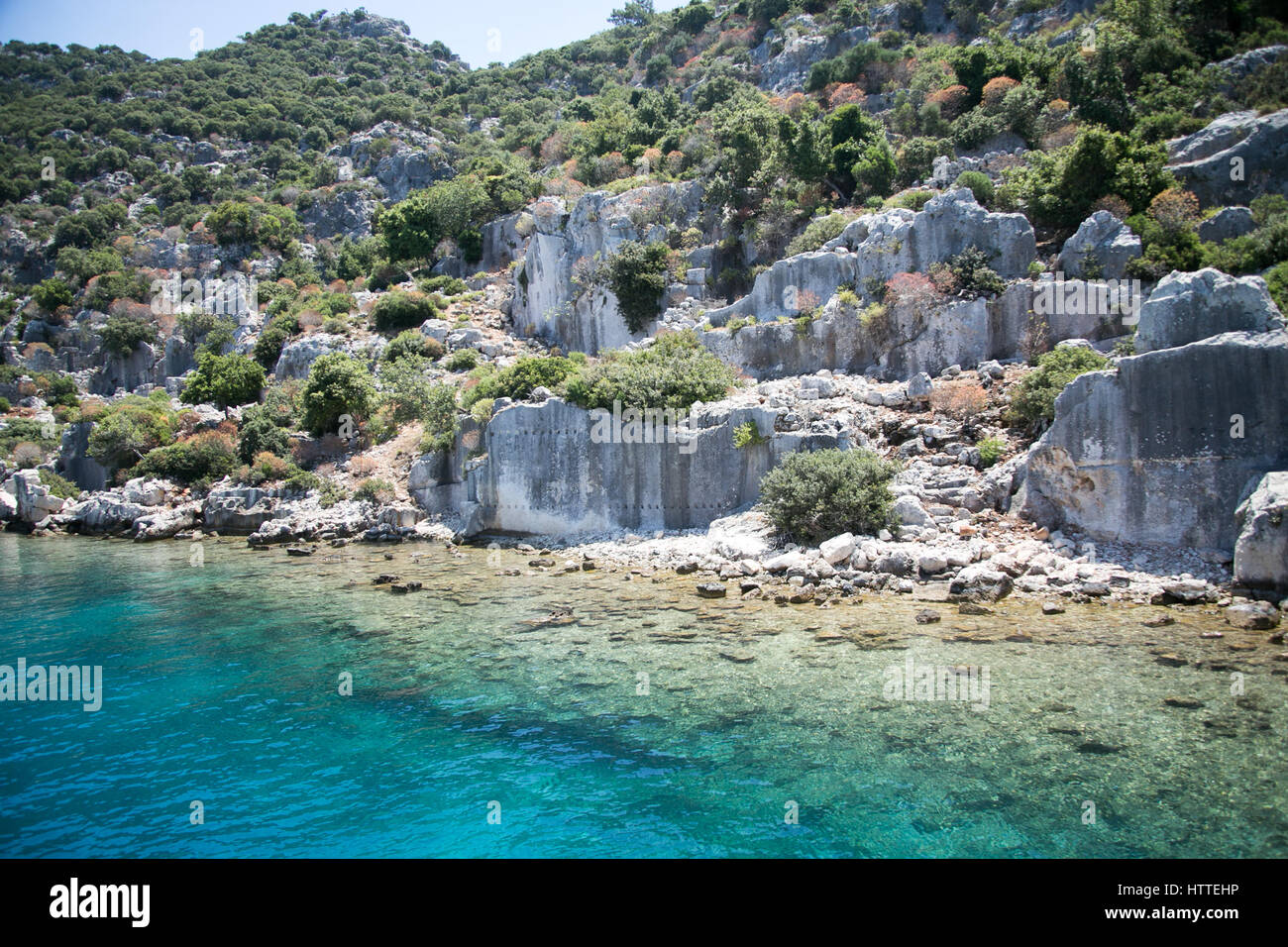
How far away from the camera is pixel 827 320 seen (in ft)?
81.5

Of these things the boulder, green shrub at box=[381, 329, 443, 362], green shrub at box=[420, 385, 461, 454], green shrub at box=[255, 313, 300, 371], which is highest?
green shrub at box=[255, 313, 300, 371]

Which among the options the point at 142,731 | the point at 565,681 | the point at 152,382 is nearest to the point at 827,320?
the point at 565,681

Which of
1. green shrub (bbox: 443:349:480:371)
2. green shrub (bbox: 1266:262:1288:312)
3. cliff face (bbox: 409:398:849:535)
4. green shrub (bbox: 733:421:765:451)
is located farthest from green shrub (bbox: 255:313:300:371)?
green shrub (bbox: 1266:262:1288:312)

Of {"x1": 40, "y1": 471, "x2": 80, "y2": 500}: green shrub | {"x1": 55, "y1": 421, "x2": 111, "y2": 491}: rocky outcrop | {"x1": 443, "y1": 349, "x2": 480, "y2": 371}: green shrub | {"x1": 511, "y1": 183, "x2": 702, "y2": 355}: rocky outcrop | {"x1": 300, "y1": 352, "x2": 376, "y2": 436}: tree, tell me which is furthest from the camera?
{"x1": 511, "y1": 183, "x2": 702, "y2": 355}: rocky outcrop

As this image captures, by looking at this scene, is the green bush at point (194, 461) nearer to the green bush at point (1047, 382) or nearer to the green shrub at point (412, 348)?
the green shrub at point (412, 348)

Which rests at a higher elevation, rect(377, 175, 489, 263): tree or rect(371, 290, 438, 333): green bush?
rect(377, 175, 489, 263): tree

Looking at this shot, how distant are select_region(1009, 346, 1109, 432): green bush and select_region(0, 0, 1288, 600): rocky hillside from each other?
85mm

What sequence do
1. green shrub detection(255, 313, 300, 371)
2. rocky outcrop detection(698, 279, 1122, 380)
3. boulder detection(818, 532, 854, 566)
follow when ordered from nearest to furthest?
boulder detection(818, 532, 854, 566) → rocky outcrop detection(698, 279, 1122, 380) → green shrub detection(255, 313, 300, 371)

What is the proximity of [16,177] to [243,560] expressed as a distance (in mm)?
61611

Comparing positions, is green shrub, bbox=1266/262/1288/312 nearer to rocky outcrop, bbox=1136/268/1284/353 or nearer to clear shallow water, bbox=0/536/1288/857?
rocky outcrop, bbox=1136/268/1284/353

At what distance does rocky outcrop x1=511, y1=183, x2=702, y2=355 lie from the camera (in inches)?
1353

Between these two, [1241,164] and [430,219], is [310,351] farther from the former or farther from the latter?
[1241,164]
